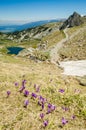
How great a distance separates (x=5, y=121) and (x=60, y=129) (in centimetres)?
214

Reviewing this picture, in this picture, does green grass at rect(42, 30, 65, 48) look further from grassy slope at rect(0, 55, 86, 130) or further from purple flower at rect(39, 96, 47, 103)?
purple flower at rect(39, 96, 47, 103)

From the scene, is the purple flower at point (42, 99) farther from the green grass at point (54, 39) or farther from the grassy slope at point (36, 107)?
the green grass at point (54, 39)

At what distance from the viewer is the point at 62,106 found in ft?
35.1

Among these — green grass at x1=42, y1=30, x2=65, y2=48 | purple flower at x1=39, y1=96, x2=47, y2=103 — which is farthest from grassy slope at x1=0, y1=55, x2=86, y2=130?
green grass at x1=42, y1=30, x2=65, y2=48

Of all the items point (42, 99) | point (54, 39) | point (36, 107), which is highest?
point (42, 99)

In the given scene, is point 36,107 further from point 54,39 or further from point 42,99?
point 54,39

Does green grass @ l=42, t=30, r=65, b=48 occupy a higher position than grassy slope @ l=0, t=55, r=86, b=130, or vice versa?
grassy slope @ l=0, t=55, r=86, b=130

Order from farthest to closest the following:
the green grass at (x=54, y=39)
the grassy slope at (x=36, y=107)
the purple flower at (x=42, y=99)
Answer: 1. the green grass at (x=54, y=39)
2. the purple flower at (x=42, y=99)
3. the grassy slope at (x=36, y=107)

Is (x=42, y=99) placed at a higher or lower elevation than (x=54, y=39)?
higher

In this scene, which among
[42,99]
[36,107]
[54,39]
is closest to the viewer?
[36,107]

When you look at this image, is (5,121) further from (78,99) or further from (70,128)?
(78,99)

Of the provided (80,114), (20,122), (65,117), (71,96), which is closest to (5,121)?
(20,122)

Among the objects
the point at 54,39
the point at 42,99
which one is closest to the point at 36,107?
the point at 42,99

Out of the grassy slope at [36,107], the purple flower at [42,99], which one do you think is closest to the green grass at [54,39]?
the grassy slope at [36,107]
